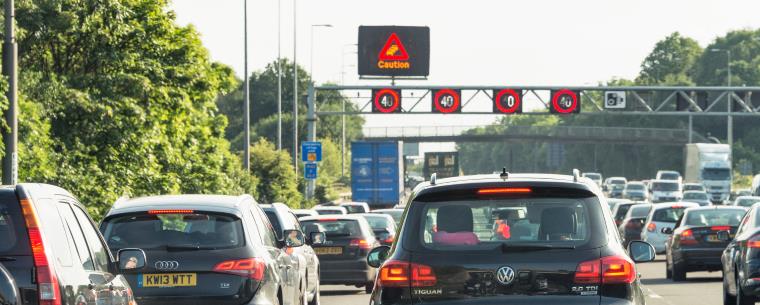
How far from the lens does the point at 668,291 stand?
23.6m

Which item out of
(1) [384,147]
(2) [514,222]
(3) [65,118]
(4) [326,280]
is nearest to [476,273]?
(2) [514,222]

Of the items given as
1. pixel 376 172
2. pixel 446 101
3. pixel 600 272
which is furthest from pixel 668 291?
pixel 446 101

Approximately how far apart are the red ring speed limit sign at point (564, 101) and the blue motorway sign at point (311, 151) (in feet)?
34.9

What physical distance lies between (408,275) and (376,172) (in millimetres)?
50626

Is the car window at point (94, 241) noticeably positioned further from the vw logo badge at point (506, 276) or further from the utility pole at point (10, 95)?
the utility pole at point (10, 95)

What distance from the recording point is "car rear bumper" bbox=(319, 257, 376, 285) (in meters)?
24.5

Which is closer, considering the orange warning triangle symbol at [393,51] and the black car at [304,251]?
the black car at [304,251]

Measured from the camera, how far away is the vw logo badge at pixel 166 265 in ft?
41.7

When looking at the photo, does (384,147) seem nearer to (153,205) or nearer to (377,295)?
(153,205)

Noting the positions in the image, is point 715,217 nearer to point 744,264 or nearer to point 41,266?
point 744,264

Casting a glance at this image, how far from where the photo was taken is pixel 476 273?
30.2 feet

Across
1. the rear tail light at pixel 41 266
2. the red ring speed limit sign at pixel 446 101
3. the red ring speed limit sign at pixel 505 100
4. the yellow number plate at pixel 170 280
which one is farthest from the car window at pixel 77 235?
the red ring speed limit sign at pixel 446 101

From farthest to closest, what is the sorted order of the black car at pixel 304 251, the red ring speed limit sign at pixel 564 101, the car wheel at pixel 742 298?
the red ring speed limit sign at pixel 564 101 → the black car at pixel 304 251 → the car wheel at pixel 742 298

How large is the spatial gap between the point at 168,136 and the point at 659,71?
129 meters
